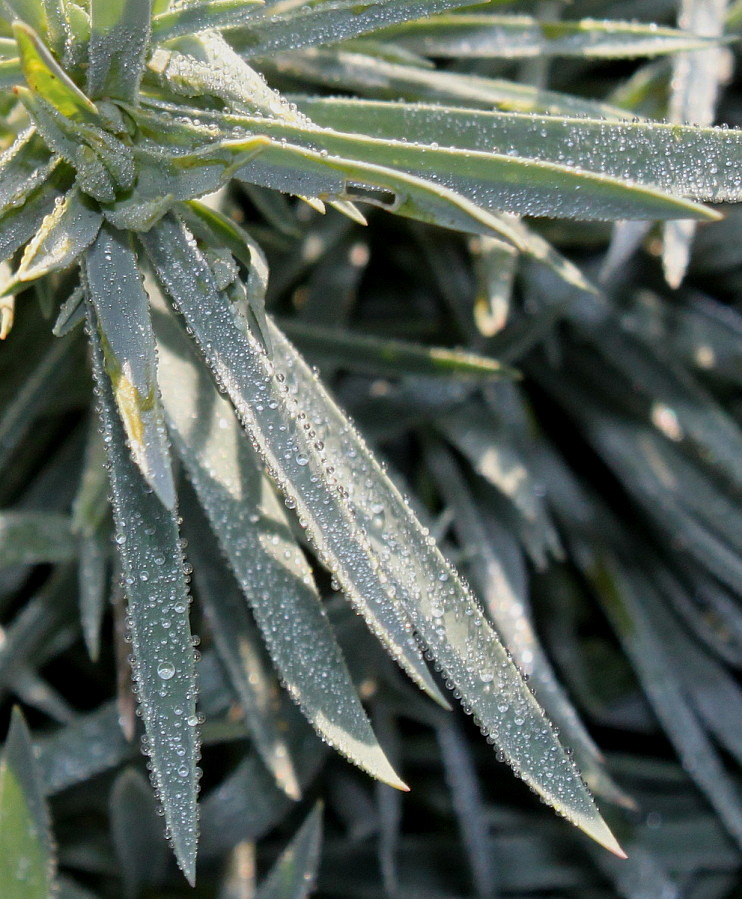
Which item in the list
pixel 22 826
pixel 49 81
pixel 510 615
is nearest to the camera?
pixel 49 81

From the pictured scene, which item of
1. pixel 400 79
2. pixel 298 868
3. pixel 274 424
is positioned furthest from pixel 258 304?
pixel 298 868

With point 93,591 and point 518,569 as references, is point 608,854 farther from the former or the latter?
point 93,591

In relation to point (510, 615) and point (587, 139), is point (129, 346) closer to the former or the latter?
point (587, 139)

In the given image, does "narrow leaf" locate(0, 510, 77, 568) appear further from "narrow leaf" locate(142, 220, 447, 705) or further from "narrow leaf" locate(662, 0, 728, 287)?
"narrow leaf" locate(662, 0, 728, 287)

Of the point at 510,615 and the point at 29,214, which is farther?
the point at 510,615

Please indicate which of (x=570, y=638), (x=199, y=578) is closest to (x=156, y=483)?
(x=199, y=578)
